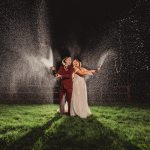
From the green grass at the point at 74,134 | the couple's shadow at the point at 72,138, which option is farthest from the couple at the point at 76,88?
the couple's shadow at the point at 72,138

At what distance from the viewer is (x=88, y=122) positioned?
899 centimetres

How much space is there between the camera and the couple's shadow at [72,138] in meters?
5.95

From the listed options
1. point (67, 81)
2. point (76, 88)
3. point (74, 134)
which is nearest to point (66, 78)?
point (67, 81)

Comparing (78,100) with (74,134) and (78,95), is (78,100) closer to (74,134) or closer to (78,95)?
(78,95)

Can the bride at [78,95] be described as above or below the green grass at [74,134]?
above

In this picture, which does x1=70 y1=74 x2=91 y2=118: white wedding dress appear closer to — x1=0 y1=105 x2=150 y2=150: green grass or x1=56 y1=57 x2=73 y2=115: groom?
x1=56 y1=57 x2=73 y2=115: groom

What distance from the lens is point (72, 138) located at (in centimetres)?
672

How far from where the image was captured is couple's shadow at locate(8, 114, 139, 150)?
595 cm

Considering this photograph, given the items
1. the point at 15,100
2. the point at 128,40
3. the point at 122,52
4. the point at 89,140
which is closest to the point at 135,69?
the point at 122,52

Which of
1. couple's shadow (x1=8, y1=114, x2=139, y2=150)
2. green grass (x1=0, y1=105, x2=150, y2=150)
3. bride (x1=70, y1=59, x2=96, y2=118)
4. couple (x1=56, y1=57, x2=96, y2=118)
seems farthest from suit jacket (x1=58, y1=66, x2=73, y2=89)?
couple's shadow (x1=8, y1=114, x2=139, y2=150)

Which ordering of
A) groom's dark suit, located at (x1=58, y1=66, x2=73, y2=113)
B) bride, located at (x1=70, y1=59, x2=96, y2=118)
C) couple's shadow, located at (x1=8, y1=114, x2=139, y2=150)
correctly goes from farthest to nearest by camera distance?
groom's dark suit, located at (x1=58, y1=66, x2=73, y2=113) → bride, located at (x1=70, y1=59, x2=96, y2=118) → couple's shadow, located at (x1=8, y1=114, x2=139, y2=150)

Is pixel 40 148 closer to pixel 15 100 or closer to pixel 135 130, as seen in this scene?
pixel 135 130

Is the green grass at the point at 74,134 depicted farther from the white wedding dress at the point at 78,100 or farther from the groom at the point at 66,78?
the groom at the point at 66,78

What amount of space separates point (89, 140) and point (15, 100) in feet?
39.2
